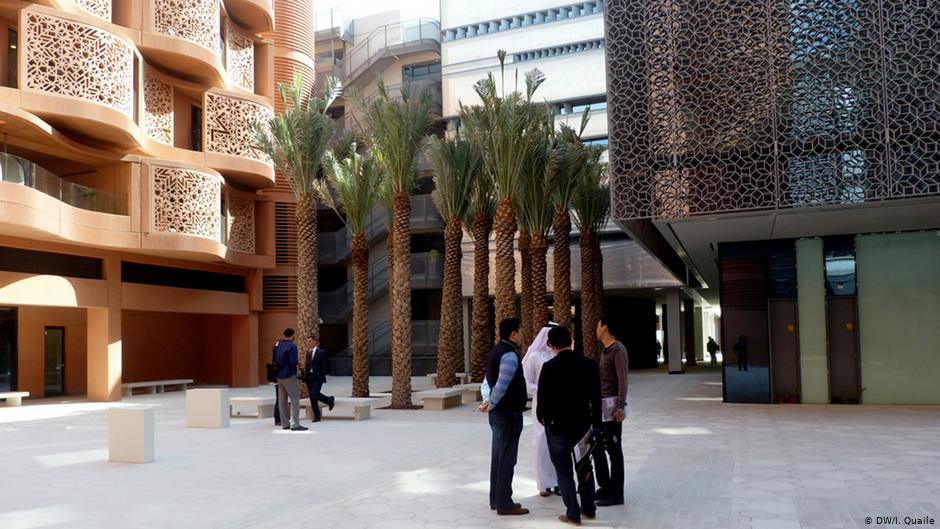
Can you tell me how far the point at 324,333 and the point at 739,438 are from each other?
32487 mm

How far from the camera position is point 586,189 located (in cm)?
2781

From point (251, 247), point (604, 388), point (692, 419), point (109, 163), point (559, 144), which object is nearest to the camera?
point (604, 388)

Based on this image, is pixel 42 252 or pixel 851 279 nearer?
pixel 851 279

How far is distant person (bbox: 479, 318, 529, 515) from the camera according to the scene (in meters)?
7.86

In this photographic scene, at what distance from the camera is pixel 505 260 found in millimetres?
22375

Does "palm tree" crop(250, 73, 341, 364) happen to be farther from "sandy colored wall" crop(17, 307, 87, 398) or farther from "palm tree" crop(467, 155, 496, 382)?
"sandy colored wall" crop(17, 307, 87, 398)

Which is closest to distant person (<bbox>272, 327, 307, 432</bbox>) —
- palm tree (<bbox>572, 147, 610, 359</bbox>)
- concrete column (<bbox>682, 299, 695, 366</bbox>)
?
palm tree (<bbox>572, 147, 610, 359</bbox>)

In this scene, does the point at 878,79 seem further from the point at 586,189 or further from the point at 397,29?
the point at 397,29

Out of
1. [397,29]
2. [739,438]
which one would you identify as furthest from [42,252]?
[397,29]

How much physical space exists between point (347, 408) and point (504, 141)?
7495mm

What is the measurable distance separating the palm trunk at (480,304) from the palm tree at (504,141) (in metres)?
2.48

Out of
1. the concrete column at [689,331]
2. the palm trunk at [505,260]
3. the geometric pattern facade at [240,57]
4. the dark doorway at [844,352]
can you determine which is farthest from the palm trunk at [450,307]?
the concrete column at [689,331]

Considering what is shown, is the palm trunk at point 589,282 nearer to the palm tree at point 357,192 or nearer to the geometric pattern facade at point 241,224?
the palm tree at point 357,192

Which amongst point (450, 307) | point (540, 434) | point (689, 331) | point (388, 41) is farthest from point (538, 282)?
point (689, 331)
